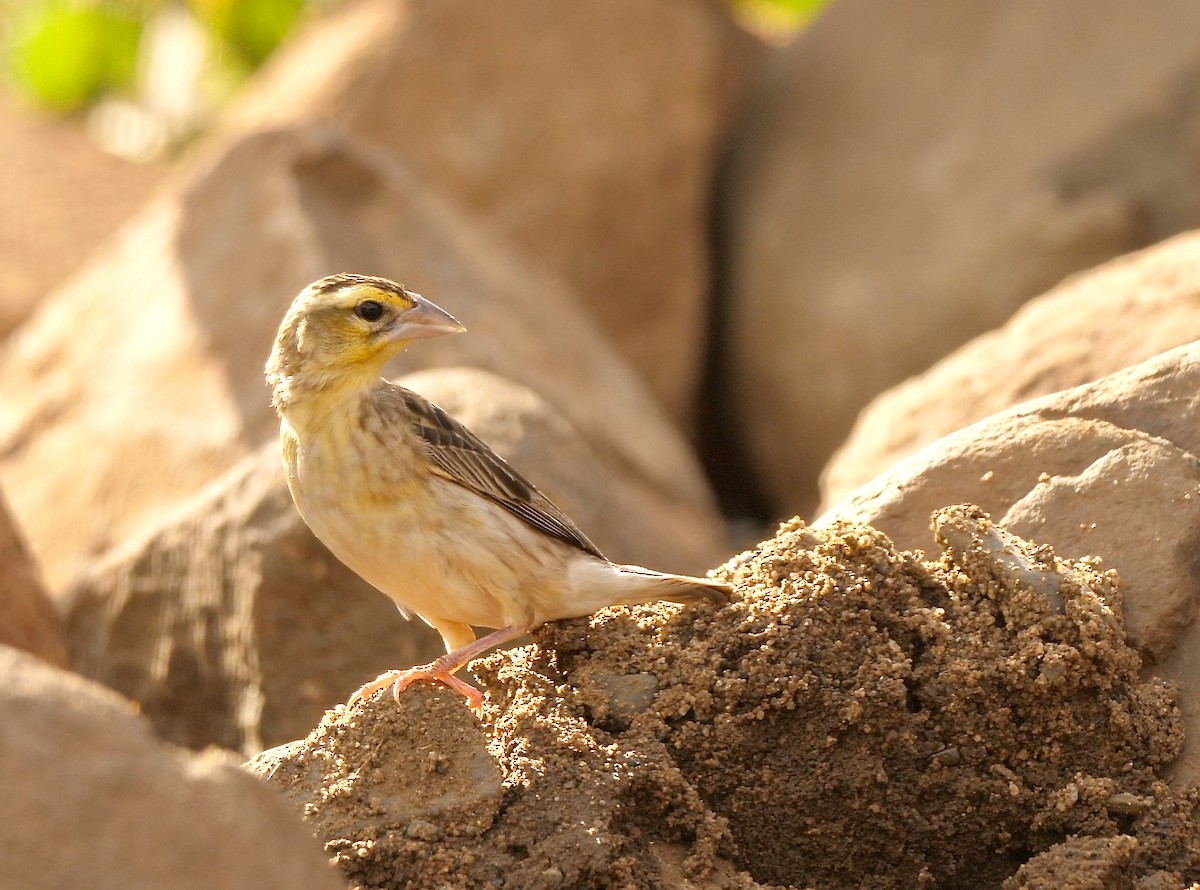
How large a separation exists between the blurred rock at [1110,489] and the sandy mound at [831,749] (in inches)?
4.6

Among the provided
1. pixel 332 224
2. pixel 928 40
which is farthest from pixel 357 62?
pixel 928 40

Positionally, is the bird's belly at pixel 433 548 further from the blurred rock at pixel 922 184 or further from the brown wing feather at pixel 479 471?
the blurred rock at pixel 922 184

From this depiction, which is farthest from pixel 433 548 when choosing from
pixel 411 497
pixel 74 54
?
pixel 74 54

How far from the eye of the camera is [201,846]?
243cm

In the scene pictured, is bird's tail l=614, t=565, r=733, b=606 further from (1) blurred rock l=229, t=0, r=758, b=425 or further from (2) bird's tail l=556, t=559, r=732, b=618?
(1) blurred rock l=229, t=0, r=758, b=425

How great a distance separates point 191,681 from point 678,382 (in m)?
4.37

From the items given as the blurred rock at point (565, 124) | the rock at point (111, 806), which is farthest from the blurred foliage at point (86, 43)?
the rock at point (111, 806)

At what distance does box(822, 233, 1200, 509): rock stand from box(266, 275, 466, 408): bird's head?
2.08m

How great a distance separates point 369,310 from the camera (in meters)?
4.23

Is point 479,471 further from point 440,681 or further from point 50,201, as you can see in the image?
point 50,201

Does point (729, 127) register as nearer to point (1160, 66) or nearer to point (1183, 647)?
point (1160, 66)

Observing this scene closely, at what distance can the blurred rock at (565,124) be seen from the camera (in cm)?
909

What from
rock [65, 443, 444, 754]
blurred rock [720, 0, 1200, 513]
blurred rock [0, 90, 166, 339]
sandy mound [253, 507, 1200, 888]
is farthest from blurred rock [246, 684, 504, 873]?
blurred rock [0, 90, 166, 339]

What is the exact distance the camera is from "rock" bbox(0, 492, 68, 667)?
5609mm
